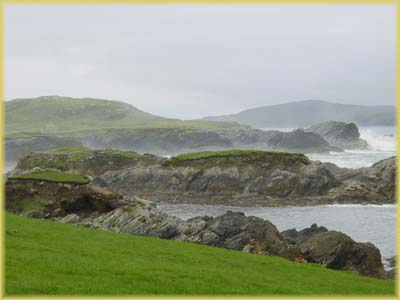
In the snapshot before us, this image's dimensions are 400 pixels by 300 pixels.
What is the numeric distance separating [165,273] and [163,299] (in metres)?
4.46

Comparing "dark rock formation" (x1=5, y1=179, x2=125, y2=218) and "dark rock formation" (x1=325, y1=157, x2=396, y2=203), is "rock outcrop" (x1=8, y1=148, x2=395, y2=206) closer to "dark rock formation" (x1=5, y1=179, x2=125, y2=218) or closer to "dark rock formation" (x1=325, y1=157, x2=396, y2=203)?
"dark rock formation" (x1=325, y1=157, x2=396, y2=203)

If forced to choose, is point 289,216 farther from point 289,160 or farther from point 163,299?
point 163,299

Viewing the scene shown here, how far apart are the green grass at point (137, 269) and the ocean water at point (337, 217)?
29.5m

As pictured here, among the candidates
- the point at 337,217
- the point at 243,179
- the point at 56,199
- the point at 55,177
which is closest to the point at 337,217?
the point at 337,217

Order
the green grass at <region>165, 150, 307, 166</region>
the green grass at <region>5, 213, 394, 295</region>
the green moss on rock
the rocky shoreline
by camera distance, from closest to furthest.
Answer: the green grass at <region>5, 213, 394, 295</region>, the rocky shoreline, the green moss on rock, the green grass at <region>165, 150, 307, 166</region>

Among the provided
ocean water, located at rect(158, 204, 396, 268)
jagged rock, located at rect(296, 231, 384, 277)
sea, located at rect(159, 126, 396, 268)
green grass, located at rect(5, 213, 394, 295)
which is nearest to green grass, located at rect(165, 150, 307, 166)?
ocean water, located at rect(158, 204, 396, 268)

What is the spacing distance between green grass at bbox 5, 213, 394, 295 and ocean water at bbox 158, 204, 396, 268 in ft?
96.7

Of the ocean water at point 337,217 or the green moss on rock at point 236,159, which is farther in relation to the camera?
the green moss on rock at point 236,159

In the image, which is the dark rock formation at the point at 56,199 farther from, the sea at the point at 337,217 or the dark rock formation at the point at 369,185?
the dark rock formation at the point at 369,185

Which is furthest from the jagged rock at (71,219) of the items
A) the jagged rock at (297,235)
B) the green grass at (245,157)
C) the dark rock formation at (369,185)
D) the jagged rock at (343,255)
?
the green grass at (245,157)

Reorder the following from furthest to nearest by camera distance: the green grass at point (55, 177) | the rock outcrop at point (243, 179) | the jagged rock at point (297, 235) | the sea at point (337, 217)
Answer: the rock outcrop at point (243, 179) < the sea at point (337, 217) < the green grass at point (55, 177) < the jagged rock at point (297, 235)

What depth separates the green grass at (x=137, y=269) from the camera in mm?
21516

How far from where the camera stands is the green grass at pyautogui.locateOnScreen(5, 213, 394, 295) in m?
21.5

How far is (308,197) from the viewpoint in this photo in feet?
333
